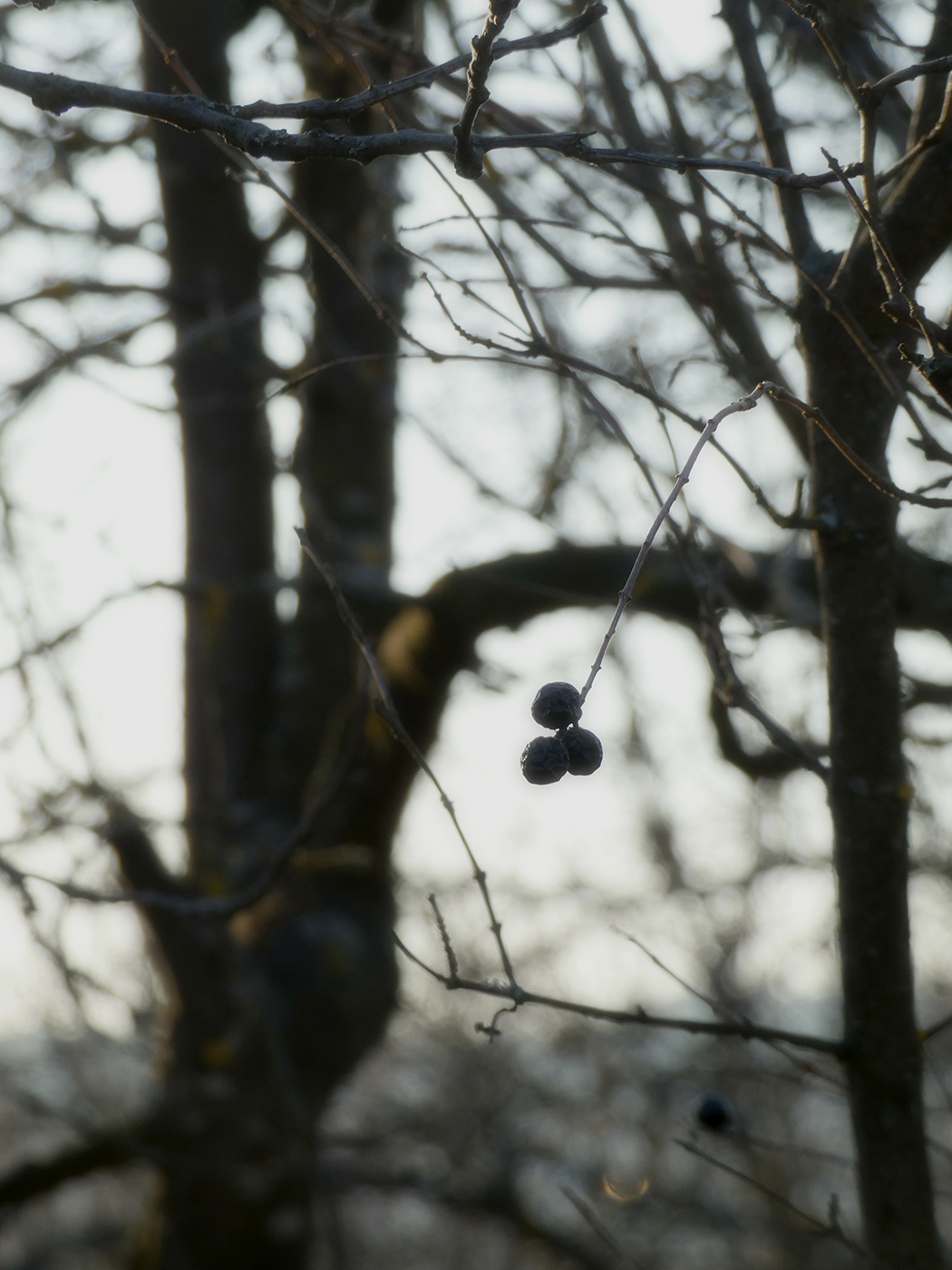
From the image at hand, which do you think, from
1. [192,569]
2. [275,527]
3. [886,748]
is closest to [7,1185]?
[192,569]

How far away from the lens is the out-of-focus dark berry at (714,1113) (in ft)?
6.26

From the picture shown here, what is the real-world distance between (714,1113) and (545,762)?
1264mm

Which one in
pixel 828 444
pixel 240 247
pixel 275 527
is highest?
pixel 240 247

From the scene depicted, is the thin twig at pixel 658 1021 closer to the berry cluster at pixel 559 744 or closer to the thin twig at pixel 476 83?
the berry cluster at pixel 559 744

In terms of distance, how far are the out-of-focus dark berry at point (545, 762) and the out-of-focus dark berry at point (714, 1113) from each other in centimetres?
116

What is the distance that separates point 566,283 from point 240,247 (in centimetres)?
289

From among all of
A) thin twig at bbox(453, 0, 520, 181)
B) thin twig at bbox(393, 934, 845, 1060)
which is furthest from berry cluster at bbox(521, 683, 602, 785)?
thin twig at bbox(453, 0, 520, 181)

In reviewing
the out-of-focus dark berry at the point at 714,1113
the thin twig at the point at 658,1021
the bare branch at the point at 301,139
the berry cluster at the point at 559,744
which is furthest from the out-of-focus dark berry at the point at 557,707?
the out-of-focus dark berry at the point at 714,1113

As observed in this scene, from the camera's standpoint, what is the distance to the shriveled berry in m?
1.01

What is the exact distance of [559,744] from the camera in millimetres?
1009

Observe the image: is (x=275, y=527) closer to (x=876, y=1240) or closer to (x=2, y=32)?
(x=2, y=32)

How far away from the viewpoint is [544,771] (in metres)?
0.99

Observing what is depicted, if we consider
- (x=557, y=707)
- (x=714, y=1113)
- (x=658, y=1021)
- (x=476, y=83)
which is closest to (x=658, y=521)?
(x=557, y=707)

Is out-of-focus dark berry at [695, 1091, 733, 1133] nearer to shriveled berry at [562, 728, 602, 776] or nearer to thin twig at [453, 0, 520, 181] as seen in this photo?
shriveled berry at [562, 728, 602, 776]
